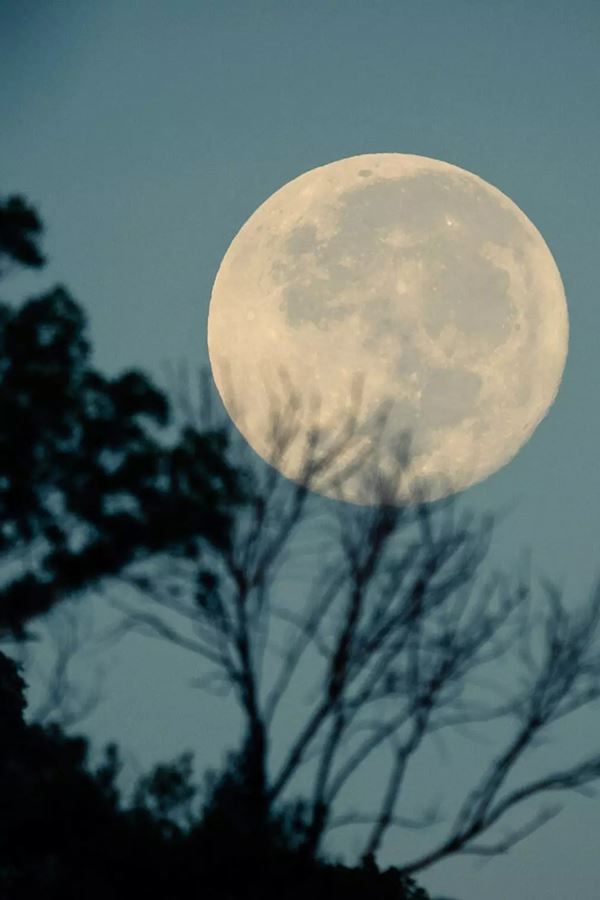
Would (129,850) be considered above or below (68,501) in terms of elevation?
below

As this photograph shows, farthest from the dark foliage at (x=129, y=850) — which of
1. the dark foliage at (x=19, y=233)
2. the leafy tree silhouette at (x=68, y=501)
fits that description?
the dark foliage at (x=19, y=233)

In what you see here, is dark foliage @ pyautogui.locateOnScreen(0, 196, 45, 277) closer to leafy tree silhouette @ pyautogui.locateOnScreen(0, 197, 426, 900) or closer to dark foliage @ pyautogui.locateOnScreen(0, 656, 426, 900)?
leafy tree silhouette @ pyautogui.locateOnScreen(0, 197, 426, 900)

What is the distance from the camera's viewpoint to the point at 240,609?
28.8 feet

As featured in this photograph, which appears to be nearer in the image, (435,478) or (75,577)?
(435,478)

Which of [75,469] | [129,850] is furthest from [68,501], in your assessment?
[129,850]

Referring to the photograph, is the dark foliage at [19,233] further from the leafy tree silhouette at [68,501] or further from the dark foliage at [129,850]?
the dark foliage at [129,850]

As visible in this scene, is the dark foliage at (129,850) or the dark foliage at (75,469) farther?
the dark foliage at (75,469)

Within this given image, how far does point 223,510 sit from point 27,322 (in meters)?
3.47

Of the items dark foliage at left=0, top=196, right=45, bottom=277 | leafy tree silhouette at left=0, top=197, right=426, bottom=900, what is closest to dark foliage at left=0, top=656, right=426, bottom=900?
leafy tree silhouette at left=0, top=197, right=426, bottom=900

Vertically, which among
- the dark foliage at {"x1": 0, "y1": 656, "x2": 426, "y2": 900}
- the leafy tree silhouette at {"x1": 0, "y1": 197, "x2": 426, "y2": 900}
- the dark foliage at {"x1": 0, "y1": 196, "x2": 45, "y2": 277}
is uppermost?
the dark foliage at {"x1": 0, "y1": 196, "x2": 45, "y2": 277}

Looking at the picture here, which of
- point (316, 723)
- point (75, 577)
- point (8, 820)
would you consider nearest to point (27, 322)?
point (75, 577)

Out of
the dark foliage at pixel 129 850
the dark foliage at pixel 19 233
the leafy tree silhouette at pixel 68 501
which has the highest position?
the dark foliage at pixel 19 233

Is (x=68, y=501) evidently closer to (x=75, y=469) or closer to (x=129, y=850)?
(x=75, y=469)

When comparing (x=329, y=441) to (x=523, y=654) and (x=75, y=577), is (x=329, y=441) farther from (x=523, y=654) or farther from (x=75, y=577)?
(x=75, y=577)
